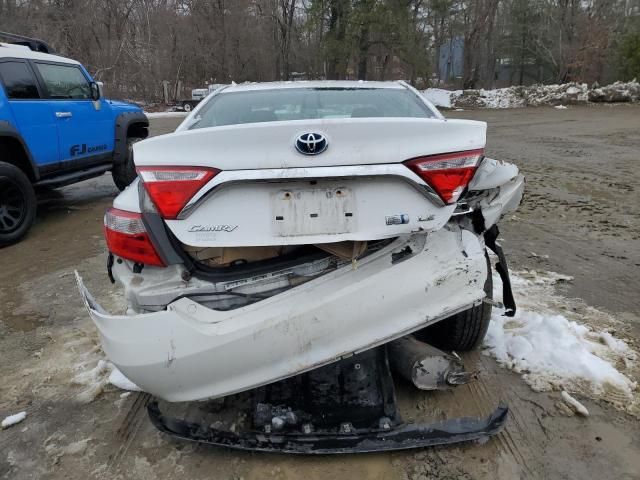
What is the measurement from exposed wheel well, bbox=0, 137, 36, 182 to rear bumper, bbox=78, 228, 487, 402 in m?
4.47

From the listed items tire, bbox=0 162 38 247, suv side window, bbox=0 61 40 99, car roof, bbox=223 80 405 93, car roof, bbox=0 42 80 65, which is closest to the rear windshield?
car roof, bbox=223 80 405 93

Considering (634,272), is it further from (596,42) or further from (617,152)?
(596,42)

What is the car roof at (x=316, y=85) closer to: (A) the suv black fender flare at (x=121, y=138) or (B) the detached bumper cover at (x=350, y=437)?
(B) the detached bumper cover at (x=350, y=437)

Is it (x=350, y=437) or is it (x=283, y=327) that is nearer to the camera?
(x=283, y=327)

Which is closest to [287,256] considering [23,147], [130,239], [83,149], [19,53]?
[130,239]

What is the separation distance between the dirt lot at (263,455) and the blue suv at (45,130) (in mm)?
541

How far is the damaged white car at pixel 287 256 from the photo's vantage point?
2.00 meters

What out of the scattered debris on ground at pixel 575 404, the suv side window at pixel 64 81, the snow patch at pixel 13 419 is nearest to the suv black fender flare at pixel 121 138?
the suv side window at pixel 64 81

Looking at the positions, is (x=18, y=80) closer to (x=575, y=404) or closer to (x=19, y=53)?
(x=19, y=53)

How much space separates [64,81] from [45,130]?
914 mm

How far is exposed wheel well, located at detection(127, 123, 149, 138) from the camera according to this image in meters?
7.94

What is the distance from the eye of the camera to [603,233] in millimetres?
5195

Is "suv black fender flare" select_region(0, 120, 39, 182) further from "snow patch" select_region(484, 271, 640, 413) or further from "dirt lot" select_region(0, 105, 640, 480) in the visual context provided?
"snow patch" select_region(484, 271, 640, 413)

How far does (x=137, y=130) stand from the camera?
8.10 meters
